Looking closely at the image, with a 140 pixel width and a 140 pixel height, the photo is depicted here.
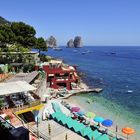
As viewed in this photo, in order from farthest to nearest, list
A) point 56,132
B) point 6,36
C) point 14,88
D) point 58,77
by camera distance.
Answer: point 6,36 → point 58,77 → point 14,88 → point 56,132

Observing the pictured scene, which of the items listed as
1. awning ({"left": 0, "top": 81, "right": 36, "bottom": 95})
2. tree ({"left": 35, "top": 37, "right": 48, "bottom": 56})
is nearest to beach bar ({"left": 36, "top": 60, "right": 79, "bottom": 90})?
tree ({"left": 35, "top": 37, "right": 48, "bottom": 56})

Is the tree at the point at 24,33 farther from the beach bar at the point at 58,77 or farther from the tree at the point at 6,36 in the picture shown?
the beach bar at the point at 58,77

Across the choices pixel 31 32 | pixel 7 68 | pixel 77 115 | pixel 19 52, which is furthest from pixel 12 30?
pixel 77 115

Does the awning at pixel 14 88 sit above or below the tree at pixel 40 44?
below

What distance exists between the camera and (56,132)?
74.9 feet

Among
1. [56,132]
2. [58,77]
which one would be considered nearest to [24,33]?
[58,77]

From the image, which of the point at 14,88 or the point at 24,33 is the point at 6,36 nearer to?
the point at 24,33

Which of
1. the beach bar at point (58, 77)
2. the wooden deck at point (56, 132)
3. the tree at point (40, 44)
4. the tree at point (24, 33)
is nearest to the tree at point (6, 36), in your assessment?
the tree at point (24, 33)

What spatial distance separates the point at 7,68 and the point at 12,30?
54.8 feet

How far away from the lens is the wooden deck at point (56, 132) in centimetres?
2169

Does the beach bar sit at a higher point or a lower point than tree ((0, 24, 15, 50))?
lower

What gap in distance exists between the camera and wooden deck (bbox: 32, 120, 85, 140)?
71.2ft

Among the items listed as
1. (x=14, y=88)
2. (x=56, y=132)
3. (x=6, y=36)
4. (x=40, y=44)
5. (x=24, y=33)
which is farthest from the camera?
(x=40, y=44)

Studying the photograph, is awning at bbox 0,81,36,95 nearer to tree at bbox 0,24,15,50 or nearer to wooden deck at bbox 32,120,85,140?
wooden deck at bbox 32,120,85,140
